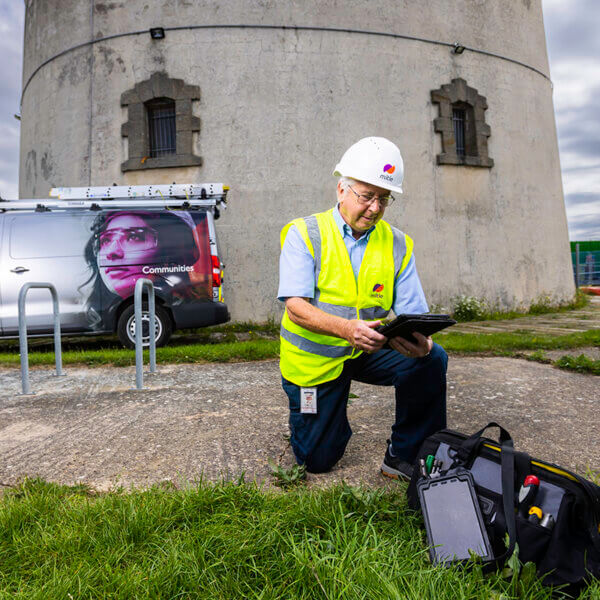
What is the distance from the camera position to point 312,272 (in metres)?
2.67

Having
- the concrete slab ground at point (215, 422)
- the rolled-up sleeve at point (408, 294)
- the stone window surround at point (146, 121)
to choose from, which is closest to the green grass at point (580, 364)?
the concrete slab ground at point (215, 422)

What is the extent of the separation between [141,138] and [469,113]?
6813 mm

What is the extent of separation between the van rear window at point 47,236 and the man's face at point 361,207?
18.2 feet

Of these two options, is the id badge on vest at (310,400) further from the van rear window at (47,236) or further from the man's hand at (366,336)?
the van rear window at (47,236)

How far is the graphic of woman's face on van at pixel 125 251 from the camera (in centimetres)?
732

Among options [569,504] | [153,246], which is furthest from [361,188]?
[153,246]

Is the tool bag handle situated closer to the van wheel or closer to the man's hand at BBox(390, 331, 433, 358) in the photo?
the man's hand at BBox(390, 331, 433, 358)

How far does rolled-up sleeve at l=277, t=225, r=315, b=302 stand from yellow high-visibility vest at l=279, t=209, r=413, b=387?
0.04 metres

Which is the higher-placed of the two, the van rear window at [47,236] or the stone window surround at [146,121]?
the stone window surround at [146,121]

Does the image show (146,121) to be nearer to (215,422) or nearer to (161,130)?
(161,130)

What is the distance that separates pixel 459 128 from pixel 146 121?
657cm

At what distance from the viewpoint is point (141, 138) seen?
10078 mm

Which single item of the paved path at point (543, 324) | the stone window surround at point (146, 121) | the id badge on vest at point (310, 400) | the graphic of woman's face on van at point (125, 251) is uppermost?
the stone window surround at point (146, 121)

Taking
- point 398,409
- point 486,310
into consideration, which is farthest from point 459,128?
point 398,409
